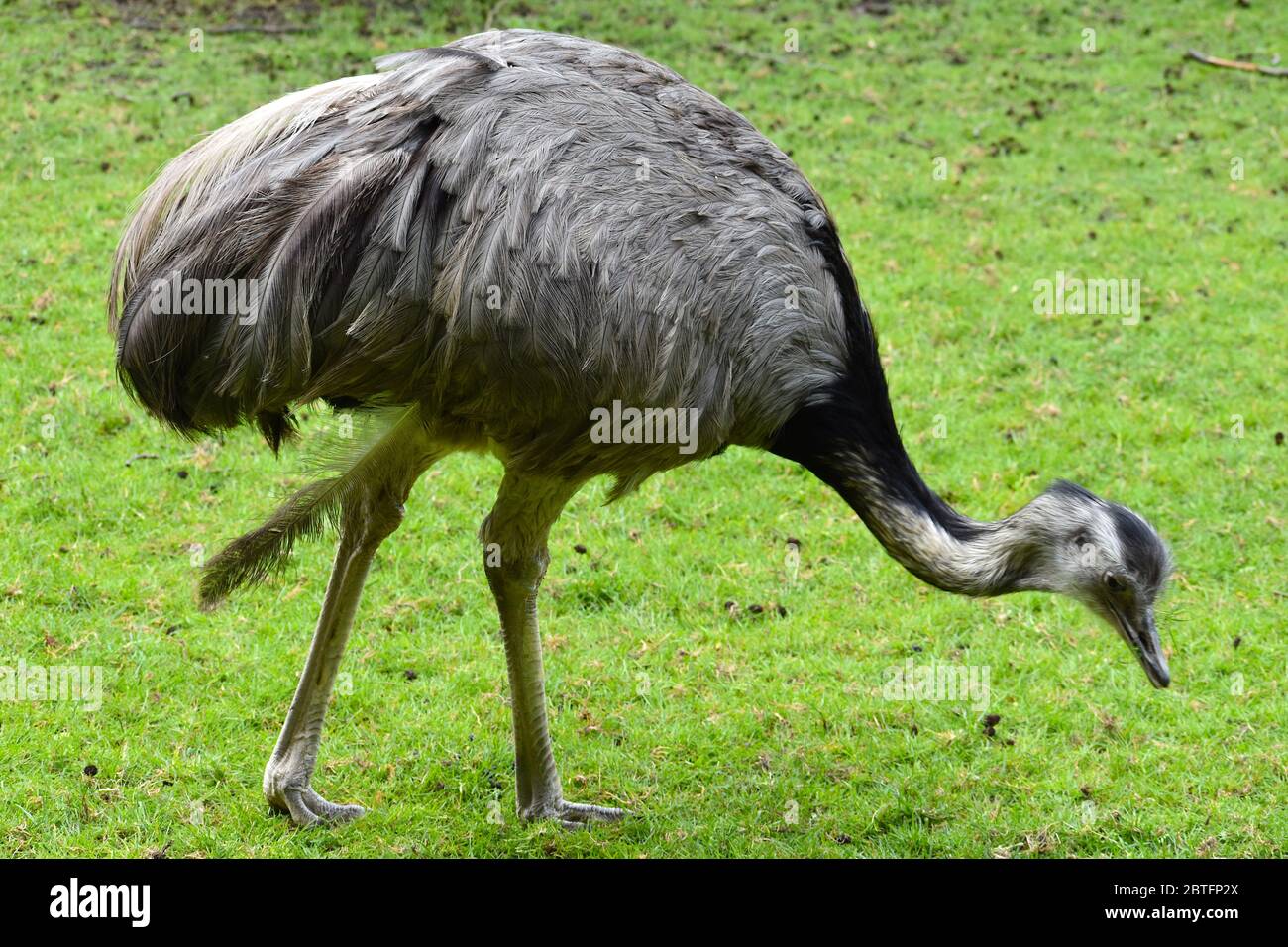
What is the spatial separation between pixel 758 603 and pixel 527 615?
1.97m

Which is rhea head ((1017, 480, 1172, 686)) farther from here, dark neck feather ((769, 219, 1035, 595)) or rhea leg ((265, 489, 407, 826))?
rhea leg ((265, 489, 407, 826))

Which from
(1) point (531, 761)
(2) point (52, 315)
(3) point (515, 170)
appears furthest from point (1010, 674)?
(2) point (52, 315)

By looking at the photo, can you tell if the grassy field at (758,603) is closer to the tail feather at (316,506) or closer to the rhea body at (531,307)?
the tail feather at (316,506)

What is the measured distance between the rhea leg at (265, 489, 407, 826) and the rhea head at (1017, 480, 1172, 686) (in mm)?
2418

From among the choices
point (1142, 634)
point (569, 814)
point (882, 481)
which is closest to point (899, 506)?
point (882, 481)

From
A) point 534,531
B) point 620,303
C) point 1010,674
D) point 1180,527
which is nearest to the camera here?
point 620,303

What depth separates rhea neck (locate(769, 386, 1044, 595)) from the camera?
531 centimetres

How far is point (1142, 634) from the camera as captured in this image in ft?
17.2

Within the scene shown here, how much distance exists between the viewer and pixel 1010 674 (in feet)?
22.6

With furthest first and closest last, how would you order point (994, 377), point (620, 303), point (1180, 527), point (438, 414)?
point (994, 377), point (1180, 527), point (438, 414), point (620, 303)

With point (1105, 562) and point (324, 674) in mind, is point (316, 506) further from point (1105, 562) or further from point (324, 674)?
point (1105, 562)

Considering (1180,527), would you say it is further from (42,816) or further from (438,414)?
(42,816)

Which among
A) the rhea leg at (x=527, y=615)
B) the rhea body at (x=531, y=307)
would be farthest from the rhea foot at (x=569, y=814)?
the rhea body at (x=531, y=307)
